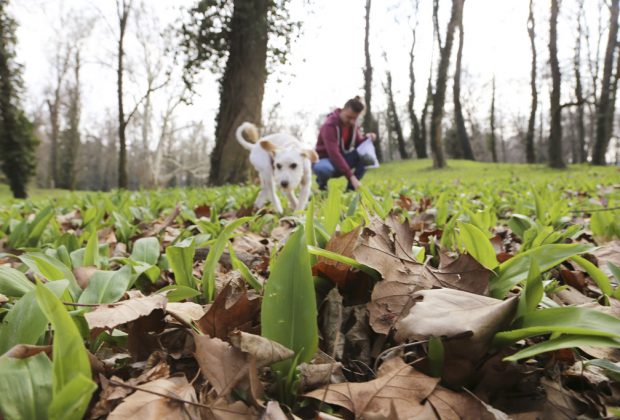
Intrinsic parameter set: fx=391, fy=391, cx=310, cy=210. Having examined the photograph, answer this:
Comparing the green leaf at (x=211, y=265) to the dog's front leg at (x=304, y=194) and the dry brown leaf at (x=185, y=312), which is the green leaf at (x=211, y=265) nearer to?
the dry brown leaf at (x=185, y=312)

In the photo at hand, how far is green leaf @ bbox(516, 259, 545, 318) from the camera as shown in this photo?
760mm

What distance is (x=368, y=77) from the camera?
2472 cm

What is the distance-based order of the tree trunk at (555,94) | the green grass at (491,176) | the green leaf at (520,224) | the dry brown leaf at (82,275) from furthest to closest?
the tree trunk at (555,94) < the green grass at (491,176) < the green leaf at (520,224) < the dry brown leaf at (82,275)

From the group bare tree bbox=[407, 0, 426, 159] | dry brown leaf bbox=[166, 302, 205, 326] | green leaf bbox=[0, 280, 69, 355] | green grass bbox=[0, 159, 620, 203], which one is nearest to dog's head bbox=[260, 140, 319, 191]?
green grass bbox=[0, 159, 620, 203]

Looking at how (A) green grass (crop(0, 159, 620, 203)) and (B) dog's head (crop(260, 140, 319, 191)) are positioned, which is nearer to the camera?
(B) dog's head (crop(260, 140, 319, 191))

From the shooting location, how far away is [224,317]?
92cm

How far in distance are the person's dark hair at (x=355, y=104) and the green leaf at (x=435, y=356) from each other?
633 cm

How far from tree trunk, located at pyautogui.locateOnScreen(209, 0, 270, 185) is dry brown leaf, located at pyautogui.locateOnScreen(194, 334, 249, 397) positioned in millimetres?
10525

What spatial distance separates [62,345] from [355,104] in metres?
6.54

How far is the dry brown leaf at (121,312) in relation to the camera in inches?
33.5

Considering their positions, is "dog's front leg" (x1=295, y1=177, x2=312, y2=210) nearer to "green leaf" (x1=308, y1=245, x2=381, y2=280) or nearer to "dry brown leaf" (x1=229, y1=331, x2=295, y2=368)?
"green leaf" (x1=308, y1=245, x2=381, y2=280)

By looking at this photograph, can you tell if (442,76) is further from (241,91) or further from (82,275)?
(82,275)

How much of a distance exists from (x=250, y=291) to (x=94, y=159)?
265 ft

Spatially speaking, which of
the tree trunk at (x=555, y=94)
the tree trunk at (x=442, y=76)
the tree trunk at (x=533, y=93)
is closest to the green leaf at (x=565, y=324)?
the tree trunk at (x=555, y=94)
